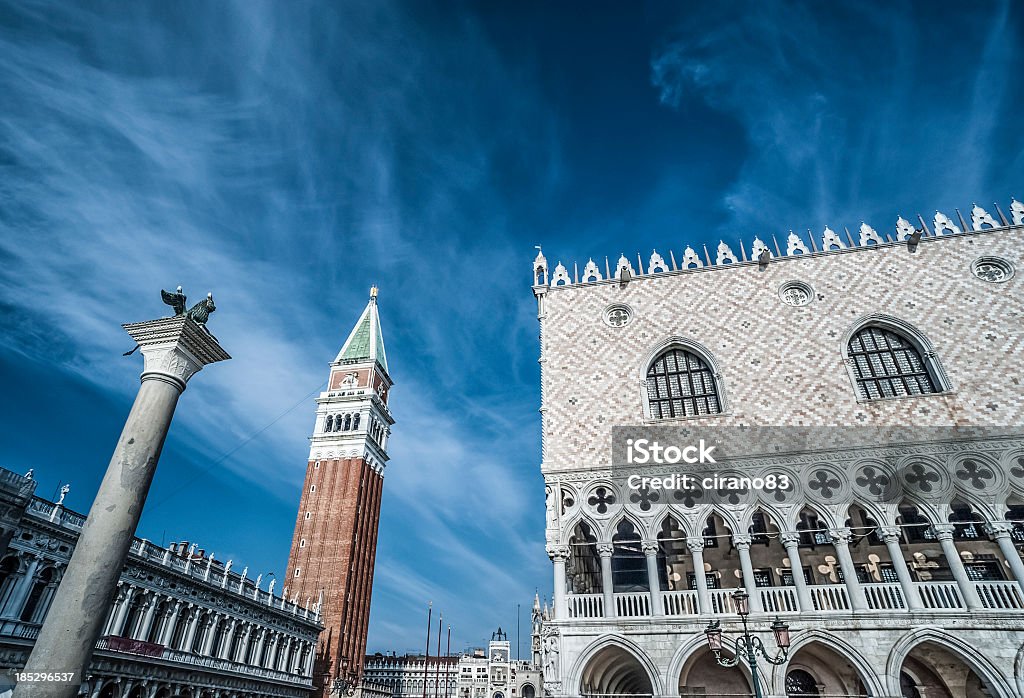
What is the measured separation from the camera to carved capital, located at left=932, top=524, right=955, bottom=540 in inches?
641

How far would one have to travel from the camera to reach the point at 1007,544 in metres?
15.9

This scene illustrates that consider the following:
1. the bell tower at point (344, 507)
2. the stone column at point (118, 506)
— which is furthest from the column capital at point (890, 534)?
the bell tower at point (344, 507)

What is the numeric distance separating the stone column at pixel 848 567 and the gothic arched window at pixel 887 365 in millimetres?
4801

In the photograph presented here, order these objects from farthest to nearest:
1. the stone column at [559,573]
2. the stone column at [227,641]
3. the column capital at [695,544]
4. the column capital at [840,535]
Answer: the stone column at [227,641] < the stone column at [559,573] < the column capital at [695,544] < the column capital at [840,535]

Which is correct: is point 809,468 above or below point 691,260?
below

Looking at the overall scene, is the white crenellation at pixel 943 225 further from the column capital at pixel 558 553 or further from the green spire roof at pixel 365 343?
the green spire roof at pixel 365 343

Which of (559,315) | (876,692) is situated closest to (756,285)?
(559,315)

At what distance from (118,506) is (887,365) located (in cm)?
2170

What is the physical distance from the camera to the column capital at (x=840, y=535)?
1695 cm

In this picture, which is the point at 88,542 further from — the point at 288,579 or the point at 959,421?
the point at 288,579

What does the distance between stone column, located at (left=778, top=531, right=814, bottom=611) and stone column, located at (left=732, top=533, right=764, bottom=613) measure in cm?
101

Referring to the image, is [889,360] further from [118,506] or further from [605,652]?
[118,506]

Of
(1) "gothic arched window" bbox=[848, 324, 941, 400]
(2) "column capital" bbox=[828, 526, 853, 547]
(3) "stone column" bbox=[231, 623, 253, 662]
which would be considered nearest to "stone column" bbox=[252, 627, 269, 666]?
(3) "stone column" bbox=[231, 623, 253, 662]

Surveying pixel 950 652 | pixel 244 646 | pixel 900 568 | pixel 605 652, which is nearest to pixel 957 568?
pixel 900 568
